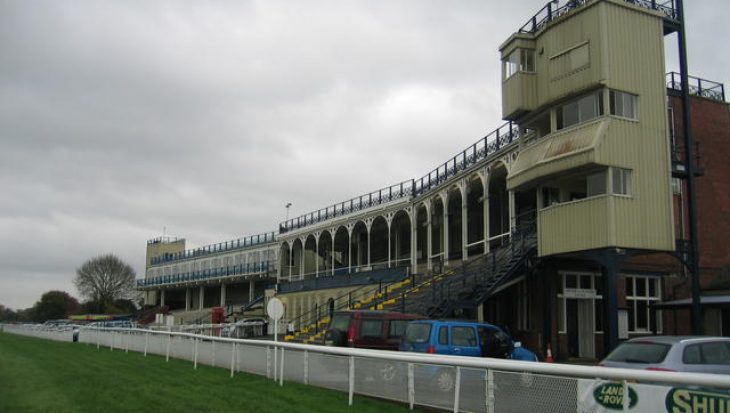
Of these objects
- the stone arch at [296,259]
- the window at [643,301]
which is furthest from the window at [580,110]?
the stone arch at [296,259]

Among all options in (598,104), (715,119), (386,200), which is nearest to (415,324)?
(598,104)

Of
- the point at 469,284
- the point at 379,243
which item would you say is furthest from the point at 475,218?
the point at 379,243

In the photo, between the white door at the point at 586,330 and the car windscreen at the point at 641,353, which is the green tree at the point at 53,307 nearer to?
the white door at the point at 586,330

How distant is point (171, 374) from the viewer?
17172mm

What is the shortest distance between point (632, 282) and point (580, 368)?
2013 centimetres

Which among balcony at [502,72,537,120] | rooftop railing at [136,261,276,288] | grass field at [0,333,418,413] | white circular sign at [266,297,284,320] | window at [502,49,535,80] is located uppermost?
window at [502,49,535,80]

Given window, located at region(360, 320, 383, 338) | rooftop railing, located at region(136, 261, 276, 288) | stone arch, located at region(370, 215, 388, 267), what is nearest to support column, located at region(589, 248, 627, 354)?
window, located at region(360, 320, 383, 338)

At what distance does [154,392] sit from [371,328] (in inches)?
293

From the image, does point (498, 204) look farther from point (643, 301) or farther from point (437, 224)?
point (643, 301)

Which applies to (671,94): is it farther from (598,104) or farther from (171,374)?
(171,374)

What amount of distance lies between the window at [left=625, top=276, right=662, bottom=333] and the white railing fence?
635 inches

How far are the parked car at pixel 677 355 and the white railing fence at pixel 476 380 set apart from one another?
343 cm

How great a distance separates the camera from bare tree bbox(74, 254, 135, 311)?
4139 inches

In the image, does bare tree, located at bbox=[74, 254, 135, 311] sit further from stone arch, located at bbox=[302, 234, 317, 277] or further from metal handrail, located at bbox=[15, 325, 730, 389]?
metal handrail, located at bbox=[15, 325, 730, 389]
